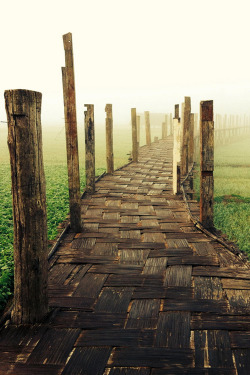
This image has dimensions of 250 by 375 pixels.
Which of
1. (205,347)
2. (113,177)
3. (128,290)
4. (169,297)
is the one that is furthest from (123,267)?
(113,177)

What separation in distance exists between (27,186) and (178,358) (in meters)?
1.45

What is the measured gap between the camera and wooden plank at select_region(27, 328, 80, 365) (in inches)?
87.8

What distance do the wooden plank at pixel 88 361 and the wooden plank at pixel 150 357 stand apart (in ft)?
0.17

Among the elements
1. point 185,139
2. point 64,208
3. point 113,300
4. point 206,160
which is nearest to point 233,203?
point 185,139

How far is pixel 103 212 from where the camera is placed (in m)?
5.64

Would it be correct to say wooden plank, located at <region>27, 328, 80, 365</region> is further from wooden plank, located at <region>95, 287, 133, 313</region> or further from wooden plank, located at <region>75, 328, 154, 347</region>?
wooden plank, located at <region>95, 287, 133, 313</region>

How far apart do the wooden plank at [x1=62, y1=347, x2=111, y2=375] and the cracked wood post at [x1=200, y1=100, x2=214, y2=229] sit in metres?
2.81

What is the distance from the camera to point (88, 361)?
A: 7.23ft

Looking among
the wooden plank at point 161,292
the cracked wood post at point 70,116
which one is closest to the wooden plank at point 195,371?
the wooden plank at point 161,292

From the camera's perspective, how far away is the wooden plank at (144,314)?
2580mm

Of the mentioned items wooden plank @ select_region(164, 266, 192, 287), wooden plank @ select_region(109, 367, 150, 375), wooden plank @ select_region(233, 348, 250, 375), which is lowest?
wooden plank @ select_region(233, 348, 250, 375)

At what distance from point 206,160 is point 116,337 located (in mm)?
2785

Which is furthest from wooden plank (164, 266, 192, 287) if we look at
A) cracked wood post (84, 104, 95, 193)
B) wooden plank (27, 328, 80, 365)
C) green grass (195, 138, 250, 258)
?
cracked wood post (84, 104, 95, 193)

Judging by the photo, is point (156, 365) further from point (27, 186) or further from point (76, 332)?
point (27, 186)
